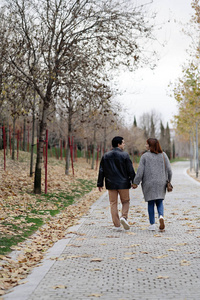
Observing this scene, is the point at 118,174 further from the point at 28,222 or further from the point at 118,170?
the point at 28,222

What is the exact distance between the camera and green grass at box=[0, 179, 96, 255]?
7.50 metres

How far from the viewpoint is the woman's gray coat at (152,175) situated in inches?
344

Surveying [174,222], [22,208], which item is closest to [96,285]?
[174,222]

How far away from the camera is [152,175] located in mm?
8781

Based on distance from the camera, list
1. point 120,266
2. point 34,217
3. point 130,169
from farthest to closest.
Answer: point 34,217 → point 130,169 → point 120,266

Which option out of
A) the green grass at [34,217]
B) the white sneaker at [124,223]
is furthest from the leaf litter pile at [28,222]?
the white sneaker at [124,223]

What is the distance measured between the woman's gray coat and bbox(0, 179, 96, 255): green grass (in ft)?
Answer: 8.13

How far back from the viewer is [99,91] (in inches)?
610

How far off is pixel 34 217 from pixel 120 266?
5.08 metres

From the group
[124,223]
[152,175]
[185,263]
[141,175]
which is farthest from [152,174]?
[185,263]

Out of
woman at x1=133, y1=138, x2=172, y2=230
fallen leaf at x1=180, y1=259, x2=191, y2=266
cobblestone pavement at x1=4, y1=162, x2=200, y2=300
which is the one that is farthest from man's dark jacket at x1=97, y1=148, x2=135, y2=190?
fallen leaf at x1=180, y1=259, x2=191, y2=266

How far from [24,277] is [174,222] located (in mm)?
5382

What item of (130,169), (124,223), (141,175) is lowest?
(124,223)

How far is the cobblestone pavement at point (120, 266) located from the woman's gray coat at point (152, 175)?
814 millimetres
